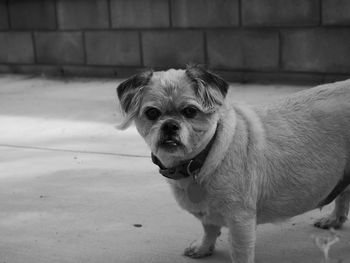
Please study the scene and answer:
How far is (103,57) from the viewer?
973 centimetres

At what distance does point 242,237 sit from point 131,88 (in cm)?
92

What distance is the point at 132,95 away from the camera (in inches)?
121

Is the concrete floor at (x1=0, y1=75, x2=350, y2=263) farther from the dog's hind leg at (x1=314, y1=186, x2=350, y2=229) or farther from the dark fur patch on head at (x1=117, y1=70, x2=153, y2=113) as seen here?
the dark fur patch on head at (x1=117, y1=70, x2=153, y2=113)

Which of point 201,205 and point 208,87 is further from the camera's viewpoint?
point 201,205

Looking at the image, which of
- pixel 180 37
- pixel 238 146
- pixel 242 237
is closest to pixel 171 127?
pixel 238 146

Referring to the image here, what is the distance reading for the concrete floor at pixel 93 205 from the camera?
143 inches

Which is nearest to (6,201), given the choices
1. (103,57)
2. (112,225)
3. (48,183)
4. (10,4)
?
(48,183)

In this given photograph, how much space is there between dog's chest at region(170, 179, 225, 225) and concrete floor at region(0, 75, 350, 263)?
1.54ft

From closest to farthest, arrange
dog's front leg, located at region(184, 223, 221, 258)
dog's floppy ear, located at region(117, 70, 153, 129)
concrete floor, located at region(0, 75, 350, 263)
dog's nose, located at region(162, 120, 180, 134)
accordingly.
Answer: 1. dog's nose, located at region(162, 120, 180, 134)
2. dog's floppy ear, located at region(117, 70, 153, 129)
3. dog's front leg, located at region(184, 223, 221, 258)
4. concrete floor, located at region(0, 75, 350, 263)

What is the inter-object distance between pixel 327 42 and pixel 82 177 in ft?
13.3

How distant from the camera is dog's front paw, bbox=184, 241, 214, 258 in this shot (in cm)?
352

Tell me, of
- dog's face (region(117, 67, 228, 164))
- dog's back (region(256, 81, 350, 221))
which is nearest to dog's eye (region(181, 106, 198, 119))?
dog's face (region(117, 67, 228, 164))

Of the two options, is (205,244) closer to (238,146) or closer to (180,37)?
(238,146)

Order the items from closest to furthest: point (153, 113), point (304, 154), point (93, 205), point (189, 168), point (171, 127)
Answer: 1. point (171, 127)
2. point (153, 113)
3. point (189, 168)
4. point (304, 154)
5. point (93, 205)
